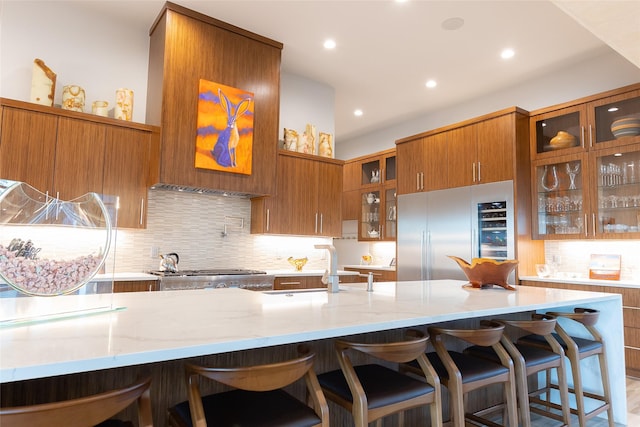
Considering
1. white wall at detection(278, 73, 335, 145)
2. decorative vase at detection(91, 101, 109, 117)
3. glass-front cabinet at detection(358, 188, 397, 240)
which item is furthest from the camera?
glass-front cabinet at detection(358, 188, 397, 240)

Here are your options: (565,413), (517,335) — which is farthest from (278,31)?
(565,413)

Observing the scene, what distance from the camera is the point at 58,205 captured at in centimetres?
153

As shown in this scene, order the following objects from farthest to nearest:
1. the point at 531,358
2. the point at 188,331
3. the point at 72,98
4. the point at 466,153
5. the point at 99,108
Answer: the point at 466,153 → the point at 99,108 → the point at 72,98 → the point at 531,358 → the point at 188,331

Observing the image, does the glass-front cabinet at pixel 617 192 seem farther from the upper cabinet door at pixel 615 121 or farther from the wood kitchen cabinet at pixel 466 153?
the wood kitchen cabinet at pixel 466 153

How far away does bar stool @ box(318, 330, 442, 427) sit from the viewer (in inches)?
57.6

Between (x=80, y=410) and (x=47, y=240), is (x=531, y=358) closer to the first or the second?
(x=80, y=410)

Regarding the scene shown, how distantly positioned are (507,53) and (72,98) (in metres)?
4.28

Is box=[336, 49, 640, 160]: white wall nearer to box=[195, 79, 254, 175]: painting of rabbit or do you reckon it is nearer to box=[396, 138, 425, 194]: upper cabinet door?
box=[396, 138, 425, 194]: upper cabinet door

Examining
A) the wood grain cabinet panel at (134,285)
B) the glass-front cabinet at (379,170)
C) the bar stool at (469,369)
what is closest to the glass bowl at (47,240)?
the bar stool at (469,369)

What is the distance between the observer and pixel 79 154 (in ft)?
11.3

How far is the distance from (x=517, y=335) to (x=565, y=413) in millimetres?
628

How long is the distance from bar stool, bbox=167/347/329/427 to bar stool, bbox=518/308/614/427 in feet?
5.51

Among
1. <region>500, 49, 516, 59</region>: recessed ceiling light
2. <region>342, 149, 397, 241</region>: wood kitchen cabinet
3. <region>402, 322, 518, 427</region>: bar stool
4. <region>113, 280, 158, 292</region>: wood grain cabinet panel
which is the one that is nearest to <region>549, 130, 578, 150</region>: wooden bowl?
<region>500, 49, 516, 59</region>: recessed ceiling light

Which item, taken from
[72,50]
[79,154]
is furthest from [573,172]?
[72,50]
